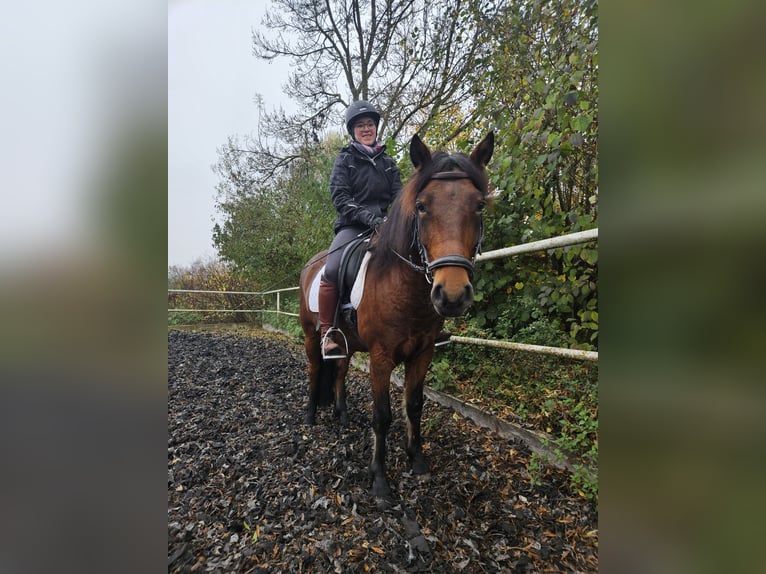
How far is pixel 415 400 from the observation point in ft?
7.94

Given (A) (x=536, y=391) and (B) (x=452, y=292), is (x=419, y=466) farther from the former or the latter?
(B) (x=452, y=292)

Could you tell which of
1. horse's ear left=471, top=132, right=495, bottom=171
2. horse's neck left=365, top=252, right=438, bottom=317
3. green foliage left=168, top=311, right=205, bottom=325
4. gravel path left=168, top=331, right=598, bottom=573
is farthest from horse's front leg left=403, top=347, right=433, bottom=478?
green foliage left=168, top=311, right=205, bottom=325

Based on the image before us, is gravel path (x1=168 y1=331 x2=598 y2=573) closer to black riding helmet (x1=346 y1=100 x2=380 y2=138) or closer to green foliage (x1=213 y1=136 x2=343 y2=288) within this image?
black riding helmet (x1=346 y1=100 x2=380 y2=138)

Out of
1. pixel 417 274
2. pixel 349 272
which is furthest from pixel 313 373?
pixel 417 274

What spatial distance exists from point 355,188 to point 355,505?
7.48 ft

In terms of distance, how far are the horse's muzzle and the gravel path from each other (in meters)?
1.16

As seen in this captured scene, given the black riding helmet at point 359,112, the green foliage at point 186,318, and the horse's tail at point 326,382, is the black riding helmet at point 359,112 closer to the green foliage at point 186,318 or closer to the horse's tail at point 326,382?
the horse's tail at point 326,382

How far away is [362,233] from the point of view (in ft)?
9.29

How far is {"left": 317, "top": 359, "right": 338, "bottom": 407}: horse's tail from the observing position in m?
3.51
